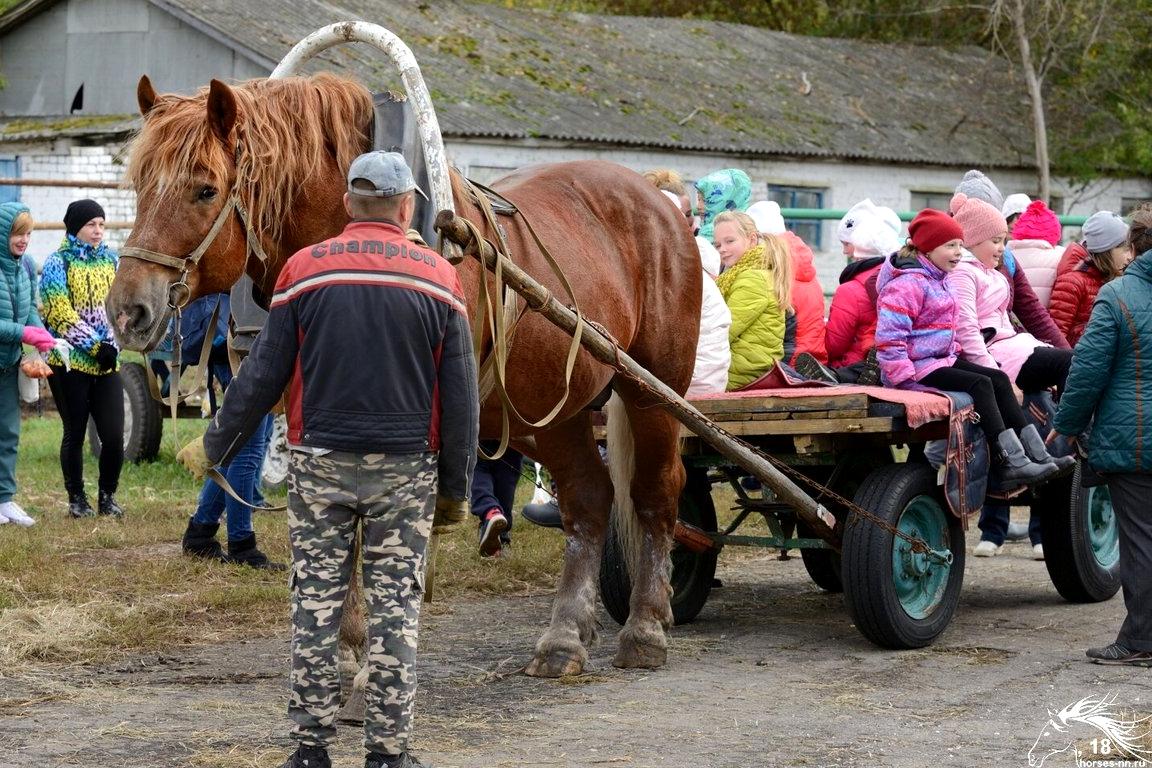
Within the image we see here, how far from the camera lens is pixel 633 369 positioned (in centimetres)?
550

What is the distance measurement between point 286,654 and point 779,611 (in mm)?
2482

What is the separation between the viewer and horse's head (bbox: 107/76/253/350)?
14.2 feet

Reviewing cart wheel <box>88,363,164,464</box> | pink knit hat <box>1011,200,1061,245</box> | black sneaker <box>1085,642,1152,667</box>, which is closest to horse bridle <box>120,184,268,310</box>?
black sneaker <box>1085,642,1152,667</box>

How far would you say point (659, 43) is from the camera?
2756 centimetres

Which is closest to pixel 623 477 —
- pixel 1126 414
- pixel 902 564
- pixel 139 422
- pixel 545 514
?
pixel 545 514

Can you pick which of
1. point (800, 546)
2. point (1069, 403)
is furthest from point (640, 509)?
point (1069, 403)

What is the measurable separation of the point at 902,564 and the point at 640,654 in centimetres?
117

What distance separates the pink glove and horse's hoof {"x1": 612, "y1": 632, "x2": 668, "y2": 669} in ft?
14.9

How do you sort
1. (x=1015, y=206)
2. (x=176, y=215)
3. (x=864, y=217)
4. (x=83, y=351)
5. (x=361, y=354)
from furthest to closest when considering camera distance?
(x=1015, y=206) → (x=83, y=351) → (x=864, y=217) → (x=176, y=215) → (x=361, y=354)

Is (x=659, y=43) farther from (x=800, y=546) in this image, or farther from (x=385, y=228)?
(x=385, y=228)

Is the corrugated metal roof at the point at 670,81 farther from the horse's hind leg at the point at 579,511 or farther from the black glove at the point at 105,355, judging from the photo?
the horse's hind leg at the point at 579,511

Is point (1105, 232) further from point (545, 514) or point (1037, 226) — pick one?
point (545, 514)

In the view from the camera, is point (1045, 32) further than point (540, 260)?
Yes

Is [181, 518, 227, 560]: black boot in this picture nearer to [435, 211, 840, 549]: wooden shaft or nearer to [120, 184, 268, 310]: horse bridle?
[435, 211, 840, 549]: wooden shaft
